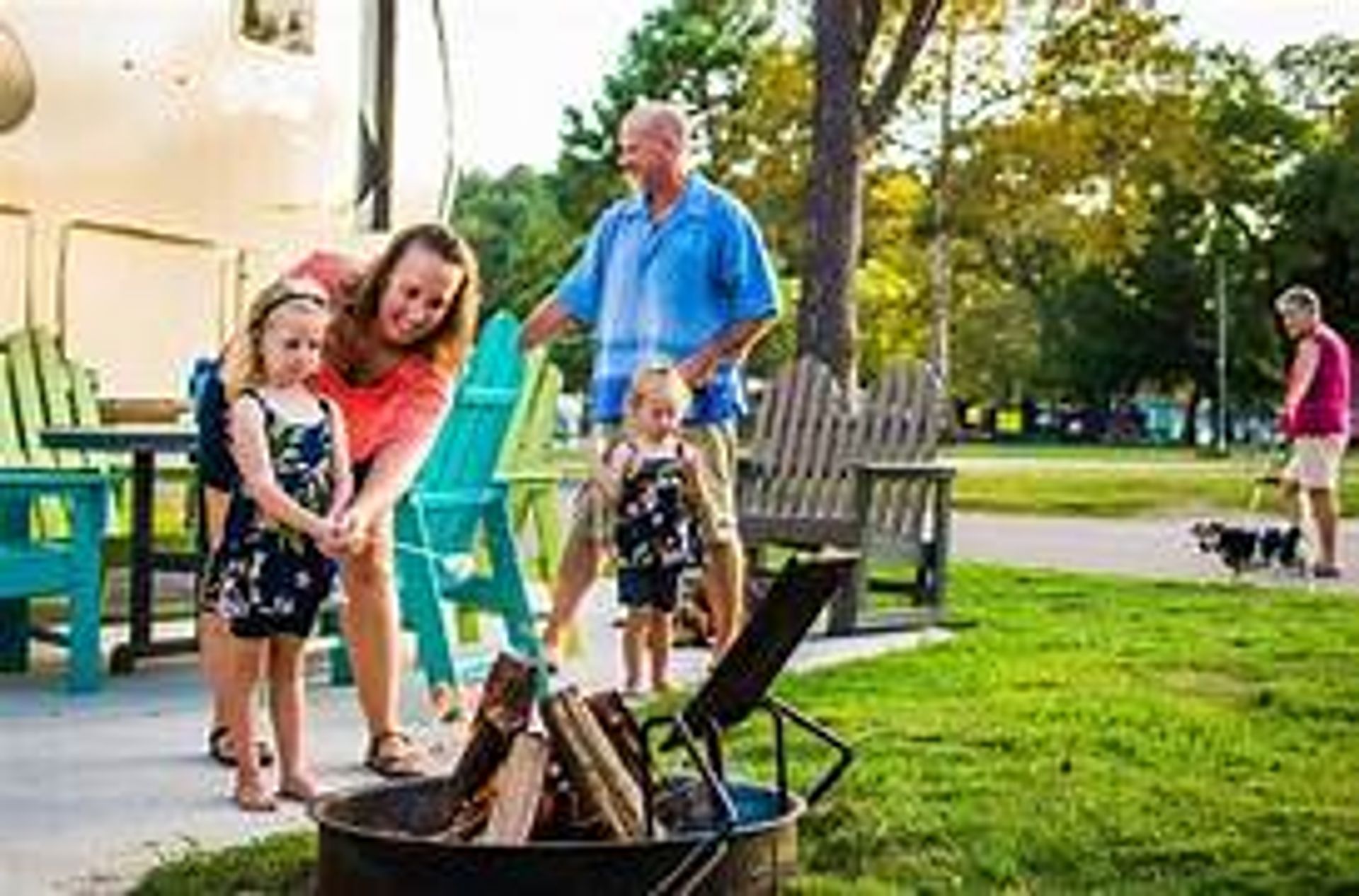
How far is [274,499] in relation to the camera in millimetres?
5664

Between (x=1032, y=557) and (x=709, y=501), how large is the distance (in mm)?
8505

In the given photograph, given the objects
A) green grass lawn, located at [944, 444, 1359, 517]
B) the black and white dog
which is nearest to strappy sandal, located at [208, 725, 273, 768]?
the black and white dog

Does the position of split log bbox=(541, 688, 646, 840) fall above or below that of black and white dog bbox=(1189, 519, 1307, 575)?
above

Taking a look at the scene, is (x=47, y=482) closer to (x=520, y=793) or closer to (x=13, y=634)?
(x=13, y=634)

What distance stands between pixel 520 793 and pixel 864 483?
252 inches

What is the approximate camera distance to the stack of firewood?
13.1ft

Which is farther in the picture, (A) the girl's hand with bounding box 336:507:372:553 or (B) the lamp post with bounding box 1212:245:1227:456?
(B) the lamp post with bounding box 1212:245:1227:456

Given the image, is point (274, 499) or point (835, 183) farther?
point (835, 183)

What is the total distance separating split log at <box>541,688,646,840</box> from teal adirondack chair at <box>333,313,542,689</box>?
3509 mm

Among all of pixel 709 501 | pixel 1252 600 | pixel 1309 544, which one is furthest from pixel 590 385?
pixel 1309 544

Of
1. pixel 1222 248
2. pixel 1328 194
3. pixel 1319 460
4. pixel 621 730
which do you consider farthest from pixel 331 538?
pixel 1222 248

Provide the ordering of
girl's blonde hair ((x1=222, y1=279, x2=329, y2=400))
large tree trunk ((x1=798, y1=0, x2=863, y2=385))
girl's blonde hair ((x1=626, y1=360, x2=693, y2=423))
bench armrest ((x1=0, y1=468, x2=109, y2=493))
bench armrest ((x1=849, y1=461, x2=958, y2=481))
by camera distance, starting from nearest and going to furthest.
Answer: girl's blonde hair ((x1=222, y1=279, x2=329, y2=400)) → girl's blonde hair ((x1=626, y1=360, x2=693, y2=423)) → bench armrest ((x1=0, y1=468, x2=109, y2=493)) → bench armrest ((x1=849, y1=461, x2=958, y2=481)) → large tree trunk ((x1=798, y1=0, x2=863, y2=385))

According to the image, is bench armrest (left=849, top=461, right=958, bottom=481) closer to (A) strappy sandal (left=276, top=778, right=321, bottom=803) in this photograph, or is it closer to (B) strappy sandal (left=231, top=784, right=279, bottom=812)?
(A) strappy sandal (left=276, top=778, right=321, bottom=803)

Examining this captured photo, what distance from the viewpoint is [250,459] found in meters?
5.72
